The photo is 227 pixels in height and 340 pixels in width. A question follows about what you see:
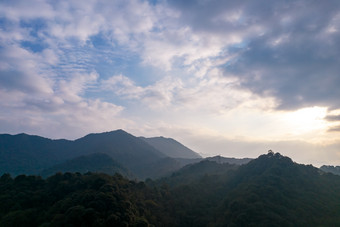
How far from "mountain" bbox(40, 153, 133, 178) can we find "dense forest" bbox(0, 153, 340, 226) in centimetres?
7200

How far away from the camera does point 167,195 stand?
63.3 m

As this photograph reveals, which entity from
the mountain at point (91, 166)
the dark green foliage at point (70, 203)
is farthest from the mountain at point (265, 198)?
the mountain at point (91, 166)

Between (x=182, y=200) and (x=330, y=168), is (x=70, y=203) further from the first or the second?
(x=330, y=168)

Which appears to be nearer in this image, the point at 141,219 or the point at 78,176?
the point at 141,219

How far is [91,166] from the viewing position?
136 m

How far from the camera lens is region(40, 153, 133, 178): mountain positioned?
131 m

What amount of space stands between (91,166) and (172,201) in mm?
87591

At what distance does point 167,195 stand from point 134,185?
9.37 m

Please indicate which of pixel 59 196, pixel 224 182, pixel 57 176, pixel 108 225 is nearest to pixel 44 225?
pixel 108 225

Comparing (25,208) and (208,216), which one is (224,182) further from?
(25,208)

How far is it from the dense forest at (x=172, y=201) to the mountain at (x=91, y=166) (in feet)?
236

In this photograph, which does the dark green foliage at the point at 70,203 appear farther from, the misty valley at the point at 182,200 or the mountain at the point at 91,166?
the mountain at the point at 91,166

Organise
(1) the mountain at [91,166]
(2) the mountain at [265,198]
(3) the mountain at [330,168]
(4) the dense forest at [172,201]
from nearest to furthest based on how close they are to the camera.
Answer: (4) the dense forest at [172,201], (2) the mountain at [265,198], (3) the mountain at [330,168], (1) the mountain at [91,166]

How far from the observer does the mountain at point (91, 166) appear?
430 ft
